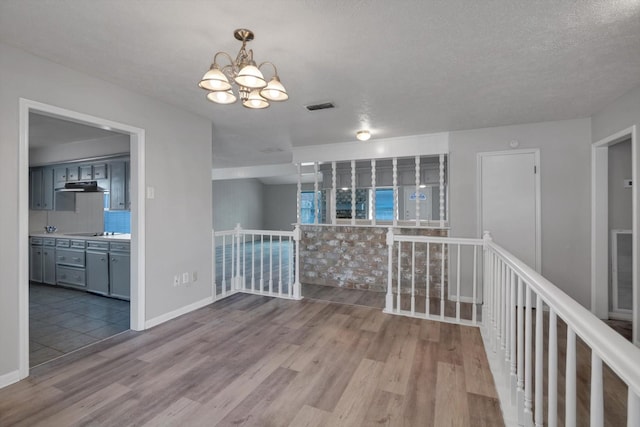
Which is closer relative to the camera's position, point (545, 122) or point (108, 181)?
point (545, 122)

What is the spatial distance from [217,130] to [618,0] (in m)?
4.14

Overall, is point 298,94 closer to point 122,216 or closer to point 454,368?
point 454,368

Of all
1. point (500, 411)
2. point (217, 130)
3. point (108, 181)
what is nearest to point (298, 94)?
point (217, 130)

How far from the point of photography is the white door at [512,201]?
3914mm

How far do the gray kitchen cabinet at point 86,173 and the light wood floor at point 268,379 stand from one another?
10.2 ft

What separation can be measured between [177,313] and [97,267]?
1778 mm

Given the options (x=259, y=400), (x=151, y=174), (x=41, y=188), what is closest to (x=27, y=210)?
(x=151, y=174)

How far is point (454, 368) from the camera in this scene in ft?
7.71

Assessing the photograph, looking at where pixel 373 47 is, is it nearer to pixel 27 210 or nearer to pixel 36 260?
pixel 27 210

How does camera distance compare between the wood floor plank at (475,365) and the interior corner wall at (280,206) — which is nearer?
the wood floor plank at (475,365)

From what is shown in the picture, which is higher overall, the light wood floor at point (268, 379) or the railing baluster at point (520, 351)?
the railing baluster at point (520, 351)

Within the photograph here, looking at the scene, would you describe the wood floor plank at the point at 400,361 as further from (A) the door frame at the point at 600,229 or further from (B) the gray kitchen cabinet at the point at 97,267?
(B) the gray kitchen cabinet at the point at 97,267

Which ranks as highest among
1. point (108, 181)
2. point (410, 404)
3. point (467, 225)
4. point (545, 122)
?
point (545, 122)

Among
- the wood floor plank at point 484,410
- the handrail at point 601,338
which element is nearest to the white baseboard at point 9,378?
the wood floor plank at point 484,410
